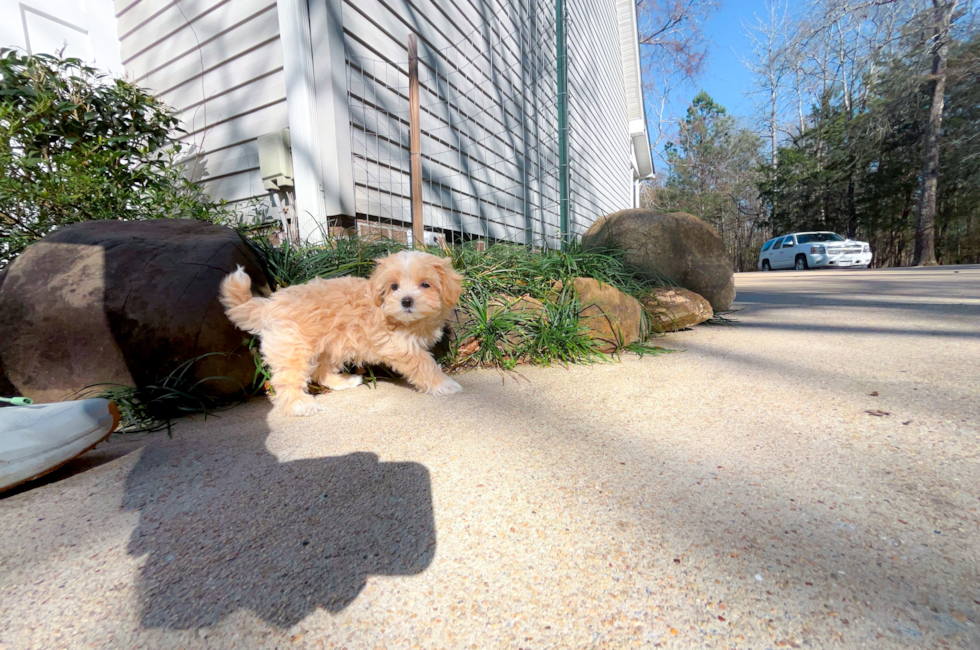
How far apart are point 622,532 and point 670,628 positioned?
11.1 inches

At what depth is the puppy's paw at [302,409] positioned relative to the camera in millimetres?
2068

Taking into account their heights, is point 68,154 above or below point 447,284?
above

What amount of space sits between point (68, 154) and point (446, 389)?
12.4ft

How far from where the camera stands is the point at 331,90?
141 inches

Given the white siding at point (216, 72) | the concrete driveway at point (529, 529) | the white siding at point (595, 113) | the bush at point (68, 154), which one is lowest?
the concrete driveway at point (529, 529)

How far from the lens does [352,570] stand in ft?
3.11

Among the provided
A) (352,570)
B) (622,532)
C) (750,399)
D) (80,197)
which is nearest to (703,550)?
(622,532)

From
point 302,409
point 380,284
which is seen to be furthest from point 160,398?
point 380,284

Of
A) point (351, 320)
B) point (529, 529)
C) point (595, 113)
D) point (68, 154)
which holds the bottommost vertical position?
point (529, 529)

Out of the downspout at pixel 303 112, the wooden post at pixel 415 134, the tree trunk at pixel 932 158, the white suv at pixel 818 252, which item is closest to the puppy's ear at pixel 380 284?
the wooden post at pixel 415 134

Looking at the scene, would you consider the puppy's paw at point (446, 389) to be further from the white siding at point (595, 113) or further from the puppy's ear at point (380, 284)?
the white siding at point (595, 113)

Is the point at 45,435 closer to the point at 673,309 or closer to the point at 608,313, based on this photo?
the point at 608,313

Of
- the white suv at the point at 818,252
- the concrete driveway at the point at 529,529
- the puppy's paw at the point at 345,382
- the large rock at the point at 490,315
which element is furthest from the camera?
the white suv at the point at 818,252

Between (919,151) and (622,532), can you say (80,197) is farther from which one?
(919,151)
